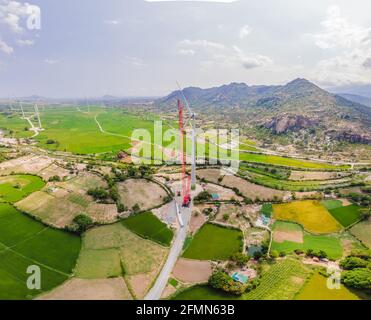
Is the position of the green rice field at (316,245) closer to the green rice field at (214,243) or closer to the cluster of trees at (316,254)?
the cluster of trees at (316,254)

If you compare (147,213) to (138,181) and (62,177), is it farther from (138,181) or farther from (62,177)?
(62,177)

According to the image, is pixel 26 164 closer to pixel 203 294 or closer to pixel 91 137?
pixel 91 137

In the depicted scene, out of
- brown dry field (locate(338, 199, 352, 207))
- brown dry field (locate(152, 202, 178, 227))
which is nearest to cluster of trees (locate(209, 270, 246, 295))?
brown dry field (locate(152, 202, 178, 227))

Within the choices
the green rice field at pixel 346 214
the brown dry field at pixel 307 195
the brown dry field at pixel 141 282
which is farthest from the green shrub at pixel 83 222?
the green rice field at pixel 346 214

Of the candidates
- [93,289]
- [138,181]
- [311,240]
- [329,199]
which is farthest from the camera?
[138,181]

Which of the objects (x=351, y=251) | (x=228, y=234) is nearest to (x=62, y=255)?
(x=228, y=234)
